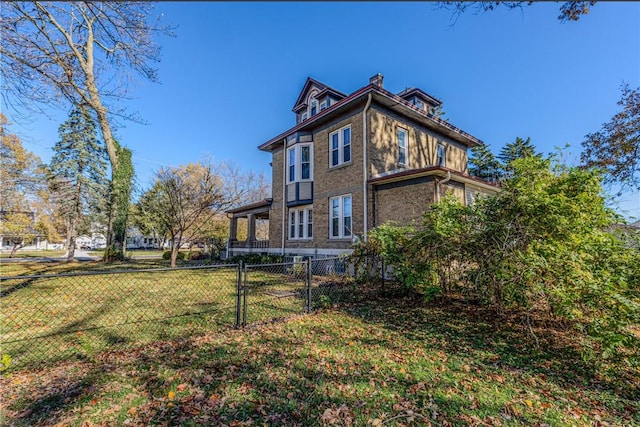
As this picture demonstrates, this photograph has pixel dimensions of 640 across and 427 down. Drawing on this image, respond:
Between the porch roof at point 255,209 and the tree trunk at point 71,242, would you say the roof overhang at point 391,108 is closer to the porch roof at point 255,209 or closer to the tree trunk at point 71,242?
the porch roof at point 255,209

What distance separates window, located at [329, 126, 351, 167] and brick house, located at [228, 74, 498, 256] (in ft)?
0.15

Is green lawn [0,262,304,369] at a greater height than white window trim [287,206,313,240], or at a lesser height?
lesser

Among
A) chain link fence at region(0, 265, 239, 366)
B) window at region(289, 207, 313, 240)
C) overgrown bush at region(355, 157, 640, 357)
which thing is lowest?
chain link fence at region(0, 265, 239, 366)

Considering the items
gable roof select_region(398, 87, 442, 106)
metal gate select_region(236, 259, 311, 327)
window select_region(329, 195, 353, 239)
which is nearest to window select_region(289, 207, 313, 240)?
window select_region(329, 195, 353, 239)

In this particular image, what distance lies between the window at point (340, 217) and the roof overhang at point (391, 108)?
12.8 feet

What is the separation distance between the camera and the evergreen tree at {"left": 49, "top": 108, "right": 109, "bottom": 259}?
21531mm

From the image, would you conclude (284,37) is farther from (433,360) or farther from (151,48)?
(151,48)

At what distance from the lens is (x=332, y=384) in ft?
11.1

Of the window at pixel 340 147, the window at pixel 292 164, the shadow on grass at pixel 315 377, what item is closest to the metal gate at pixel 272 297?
the shadow on grass at pixel 315 377

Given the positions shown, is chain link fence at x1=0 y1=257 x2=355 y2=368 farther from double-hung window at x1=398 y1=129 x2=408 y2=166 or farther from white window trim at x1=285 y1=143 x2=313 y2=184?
double-hung window at x1=398 y1=129 x2=408 y2=166

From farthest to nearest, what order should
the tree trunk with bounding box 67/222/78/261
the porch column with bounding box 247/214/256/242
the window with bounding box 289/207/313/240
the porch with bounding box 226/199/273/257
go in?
the tree trunk with bounding box 67/222/78/261, the porch column with bounding box 247/214/256/242, the porch with bounding box 226/199/273/257, the window with bounding box 289/207/313/240

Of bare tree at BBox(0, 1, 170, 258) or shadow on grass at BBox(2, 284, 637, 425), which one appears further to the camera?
bare tree at BBox(0, 1, 170, 258)

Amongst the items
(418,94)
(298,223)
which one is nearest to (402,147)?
(418,94)

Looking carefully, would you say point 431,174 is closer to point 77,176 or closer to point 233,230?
point 233,230
